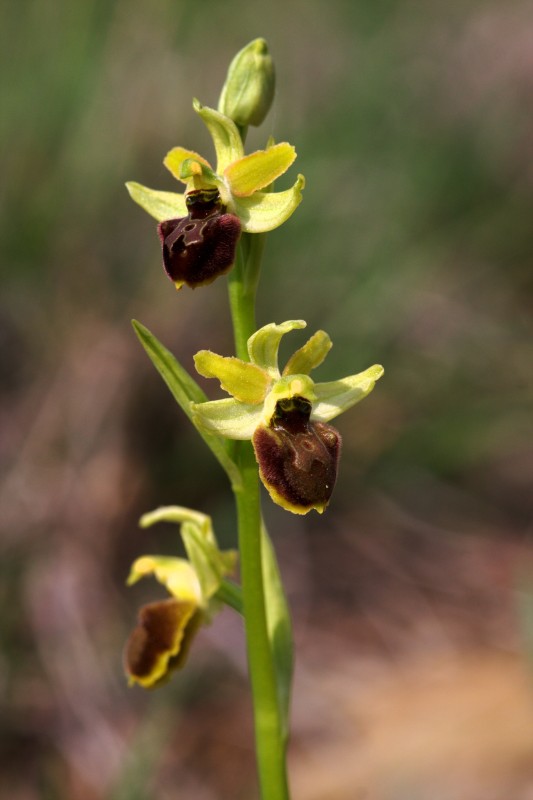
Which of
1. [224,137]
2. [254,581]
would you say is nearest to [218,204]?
[224,137]

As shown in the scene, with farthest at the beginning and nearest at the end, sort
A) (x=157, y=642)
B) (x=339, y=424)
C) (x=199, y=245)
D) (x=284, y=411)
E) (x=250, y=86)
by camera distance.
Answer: (x=339, y=424)
(x=157, y=642)
(x=250, y=86)
(x=284, y=411)
(x=199, y=245)

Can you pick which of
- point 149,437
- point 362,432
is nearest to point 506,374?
point 362,432

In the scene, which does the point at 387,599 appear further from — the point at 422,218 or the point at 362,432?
the point at 422,218

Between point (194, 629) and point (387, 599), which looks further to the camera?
point (387, 599)

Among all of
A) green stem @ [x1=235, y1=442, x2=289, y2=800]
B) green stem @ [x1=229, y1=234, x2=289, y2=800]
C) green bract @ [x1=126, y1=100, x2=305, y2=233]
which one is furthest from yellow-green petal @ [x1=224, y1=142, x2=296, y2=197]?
green stem @ [x1=235, y1=442, x2=289, y2=800]

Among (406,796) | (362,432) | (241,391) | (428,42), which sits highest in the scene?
(428,42)

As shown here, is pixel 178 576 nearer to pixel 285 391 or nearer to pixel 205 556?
pixel 205 556

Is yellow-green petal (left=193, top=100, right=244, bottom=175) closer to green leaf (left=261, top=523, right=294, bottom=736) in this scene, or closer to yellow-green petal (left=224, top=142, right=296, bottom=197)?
yellow-green petal (left=224, top=142, right=296, bottom=197)
